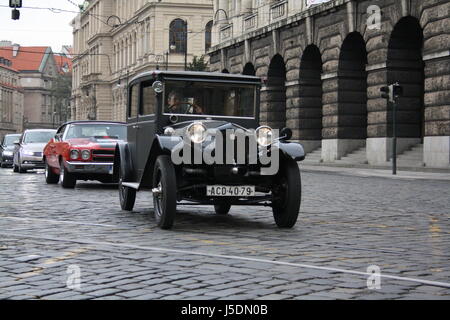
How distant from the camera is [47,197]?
49.1 ft

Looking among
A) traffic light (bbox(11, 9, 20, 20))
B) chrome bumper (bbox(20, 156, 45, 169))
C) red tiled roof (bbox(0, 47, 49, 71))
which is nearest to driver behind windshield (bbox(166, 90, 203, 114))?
chrome bumper (bbox(20, 156, 45, 169))

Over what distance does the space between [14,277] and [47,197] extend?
886cm

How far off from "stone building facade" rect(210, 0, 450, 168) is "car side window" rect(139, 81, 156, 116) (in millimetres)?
16373

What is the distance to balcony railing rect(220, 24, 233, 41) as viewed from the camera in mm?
46716

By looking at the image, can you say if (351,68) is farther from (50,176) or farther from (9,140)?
(50,176)

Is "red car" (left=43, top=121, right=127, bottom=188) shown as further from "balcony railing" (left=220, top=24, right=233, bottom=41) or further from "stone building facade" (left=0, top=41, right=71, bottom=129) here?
"stone building facade" (left=0, top=41, right=71, bottom=129)

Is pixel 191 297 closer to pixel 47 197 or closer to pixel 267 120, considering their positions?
pixel 47 197

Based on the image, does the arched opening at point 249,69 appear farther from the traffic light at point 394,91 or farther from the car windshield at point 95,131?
the car windshield at point 95,131

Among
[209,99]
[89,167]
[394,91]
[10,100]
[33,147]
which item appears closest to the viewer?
[209,99]

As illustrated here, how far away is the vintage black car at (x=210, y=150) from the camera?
956 centimetres

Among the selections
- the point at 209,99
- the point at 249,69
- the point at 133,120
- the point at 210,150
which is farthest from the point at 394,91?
the point at 249,69

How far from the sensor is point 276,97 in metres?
41.8

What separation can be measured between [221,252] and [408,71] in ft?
76.0

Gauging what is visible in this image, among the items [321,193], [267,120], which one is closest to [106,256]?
[321,193]
